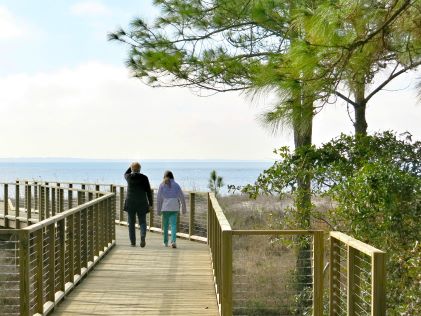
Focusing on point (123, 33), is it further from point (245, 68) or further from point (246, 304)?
point (246, 304)

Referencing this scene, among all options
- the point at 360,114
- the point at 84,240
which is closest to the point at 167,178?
the point at 84,240

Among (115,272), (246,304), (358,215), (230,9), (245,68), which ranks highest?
(230,9)

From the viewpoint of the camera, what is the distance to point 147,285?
30.4 feet

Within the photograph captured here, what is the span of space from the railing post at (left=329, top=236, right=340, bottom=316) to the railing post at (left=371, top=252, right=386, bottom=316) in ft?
4.85

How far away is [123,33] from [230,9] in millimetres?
2547

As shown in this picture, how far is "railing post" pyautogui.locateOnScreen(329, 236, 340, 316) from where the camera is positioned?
6605 mm

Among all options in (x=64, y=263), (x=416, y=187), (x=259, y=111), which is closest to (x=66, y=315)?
(x=64, y=263)

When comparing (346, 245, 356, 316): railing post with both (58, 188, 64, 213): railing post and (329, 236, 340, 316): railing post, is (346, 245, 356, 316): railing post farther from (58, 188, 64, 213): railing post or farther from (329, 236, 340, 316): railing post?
(58, 188, 64, 213): railing post

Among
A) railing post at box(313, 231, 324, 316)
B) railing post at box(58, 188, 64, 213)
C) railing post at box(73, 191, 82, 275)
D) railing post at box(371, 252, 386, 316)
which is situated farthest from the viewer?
railing post at box(58, 188, 64, 213)

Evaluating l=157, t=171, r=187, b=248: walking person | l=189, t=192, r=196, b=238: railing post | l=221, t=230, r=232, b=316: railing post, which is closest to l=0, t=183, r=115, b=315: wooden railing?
l=157, t=171, r=187, b=248: walking person

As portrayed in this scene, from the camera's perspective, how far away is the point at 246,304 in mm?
14375

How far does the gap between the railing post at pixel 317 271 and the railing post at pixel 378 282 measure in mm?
1648

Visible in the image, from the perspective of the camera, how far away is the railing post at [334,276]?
21.7 feet

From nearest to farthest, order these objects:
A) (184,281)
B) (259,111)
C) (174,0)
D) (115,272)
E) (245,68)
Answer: (184,281) < (115,272) < (259,111) < (245,68) < (174,0)
